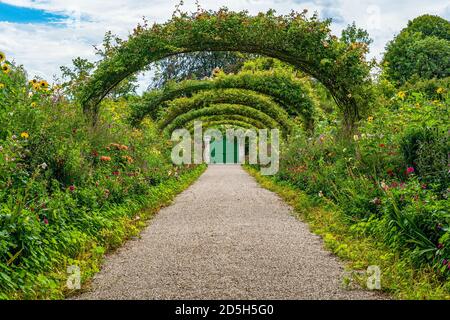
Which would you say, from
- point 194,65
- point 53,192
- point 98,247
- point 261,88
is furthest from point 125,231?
point 194,65

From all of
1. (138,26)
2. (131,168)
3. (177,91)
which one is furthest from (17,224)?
(177,91)

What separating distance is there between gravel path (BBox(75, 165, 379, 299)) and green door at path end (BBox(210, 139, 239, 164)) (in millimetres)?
34995

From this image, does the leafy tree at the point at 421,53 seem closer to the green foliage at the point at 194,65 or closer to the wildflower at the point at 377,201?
the green foliage at the point at 194,65

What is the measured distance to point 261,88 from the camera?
15.4 m

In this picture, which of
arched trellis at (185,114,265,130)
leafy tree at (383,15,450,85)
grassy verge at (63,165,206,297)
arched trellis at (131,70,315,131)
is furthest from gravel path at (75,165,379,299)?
leafy tree at (383,15,450,85)

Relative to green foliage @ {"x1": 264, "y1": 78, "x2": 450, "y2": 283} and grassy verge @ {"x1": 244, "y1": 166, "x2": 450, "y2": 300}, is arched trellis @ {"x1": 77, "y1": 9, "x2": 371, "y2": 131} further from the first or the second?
grassy verge @ {"x1": 244, "y1": 166, "x2": 450, "y2": 300}

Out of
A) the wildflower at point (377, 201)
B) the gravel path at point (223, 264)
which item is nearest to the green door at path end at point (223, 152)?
the gravel path at point (223, 264)

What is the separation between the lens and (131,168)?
30.0 feet

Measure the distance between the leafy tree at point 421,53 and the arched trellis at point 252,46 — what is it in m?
19.8

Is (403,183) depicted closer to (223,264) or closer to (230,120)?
(223,264)

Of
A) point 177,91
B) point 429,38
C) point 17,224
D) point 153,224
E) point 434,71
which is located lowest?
point 153,224

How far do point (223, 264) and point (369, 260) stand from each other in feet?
4.46
